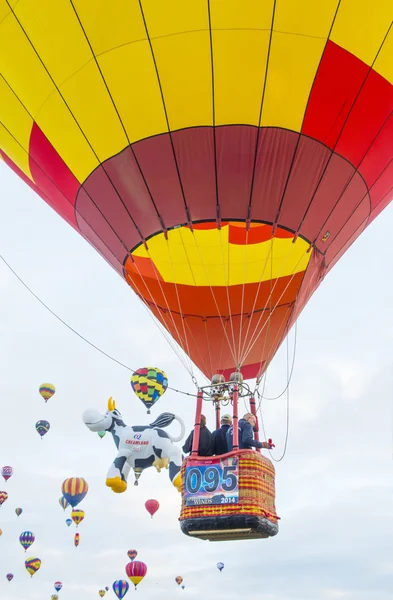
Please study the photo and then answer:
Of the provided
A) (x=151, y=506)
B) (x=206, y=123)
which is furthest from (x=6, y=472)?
(x=206, y=123)

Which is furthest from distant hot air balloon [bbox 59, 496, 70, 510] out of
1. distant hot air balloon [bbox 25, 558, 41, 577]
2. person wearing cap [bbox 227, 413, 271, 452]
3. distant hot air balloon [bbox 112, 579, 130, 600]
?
person wearing cap [bbox 227, 413, 271, 452]

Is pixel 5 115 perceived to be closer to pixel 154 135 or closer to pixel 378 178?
pixel 154 135

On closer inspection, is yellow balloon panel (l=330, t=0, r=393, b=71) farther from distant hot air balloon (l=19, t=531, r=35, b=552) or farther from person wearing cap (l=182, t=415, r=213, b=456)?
distant hot air balloon (l=19, t=531, r=35, b=552)

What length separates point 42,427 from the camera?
62.4 ft

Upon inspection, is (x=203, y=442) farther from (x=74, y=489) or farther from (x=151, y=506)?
(x=151, y=506)

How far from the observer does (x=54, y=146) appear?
654 centimetres

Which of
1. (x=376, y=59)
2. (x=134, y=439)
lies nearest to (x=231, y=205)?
(x=376, y=59)

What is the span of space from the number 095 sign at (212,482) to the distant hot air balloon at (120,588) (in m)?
16.6

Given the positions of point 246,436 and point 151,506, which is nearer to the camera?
point 246,436

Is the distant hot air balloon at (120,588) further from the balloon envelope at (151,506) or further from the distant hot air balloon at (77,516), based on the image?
the balloon envelope at (151,506)

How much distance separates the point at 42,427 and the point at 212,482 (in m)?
14.7

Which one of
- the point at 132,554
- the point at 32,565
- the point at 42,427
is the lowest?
the point at 32,565

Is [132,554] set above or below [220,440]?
above

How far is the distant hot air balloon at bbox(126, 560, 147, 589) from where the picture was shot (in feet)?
61.7
